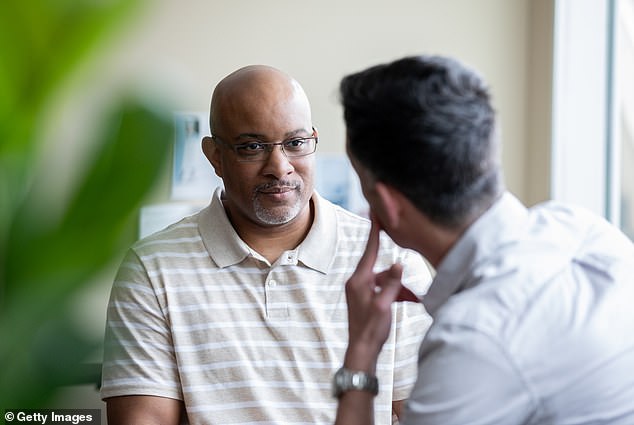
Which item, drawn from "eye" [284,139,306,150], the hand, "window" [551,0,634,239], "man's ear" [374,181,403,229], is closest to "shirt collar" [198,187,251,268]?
"eye" [284,139,306,150]

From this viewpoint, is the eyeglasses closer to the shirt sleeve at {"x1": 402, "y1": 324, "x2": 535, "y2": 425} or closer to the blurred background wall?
the shirt sleeve at {"x1": 402, "y1": 324, "x2": 535, "y2": 425}

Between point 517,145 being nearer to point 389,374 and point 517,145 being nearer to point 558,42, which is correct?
point 558,42

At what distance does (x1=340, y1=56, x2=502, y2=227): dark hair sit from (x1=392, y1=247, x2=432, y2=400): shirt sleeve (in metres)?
0.74

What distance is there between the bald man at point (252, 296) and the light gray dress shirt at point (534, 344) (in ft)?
2.49

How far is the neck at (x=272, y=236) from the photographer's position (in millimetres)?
1962

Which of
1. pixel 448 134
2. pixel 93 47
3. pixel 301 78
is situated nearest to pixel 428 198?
pixel 448 134

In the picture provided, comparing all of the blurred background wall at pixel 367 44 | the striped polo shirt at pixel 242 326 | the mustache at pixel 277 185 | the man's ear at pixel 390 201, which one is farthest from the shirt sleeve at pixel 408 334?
the blurred background wall at pixel 367 44

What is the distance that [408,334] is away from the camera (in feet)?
6.30

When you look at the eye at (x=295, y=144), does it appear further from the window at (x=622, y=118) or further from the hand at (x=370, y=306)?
the window at (x=622, y=118)

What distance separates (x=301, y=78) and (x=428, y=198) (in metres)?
2.17

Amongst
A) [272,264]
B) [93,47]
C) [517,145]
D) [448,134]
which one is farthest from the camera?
[517,145]

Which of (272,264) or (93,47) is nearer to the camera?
(93,47)

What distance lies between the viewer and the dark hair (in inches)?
44.8

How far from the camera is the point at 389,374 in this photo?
188 centimetres
